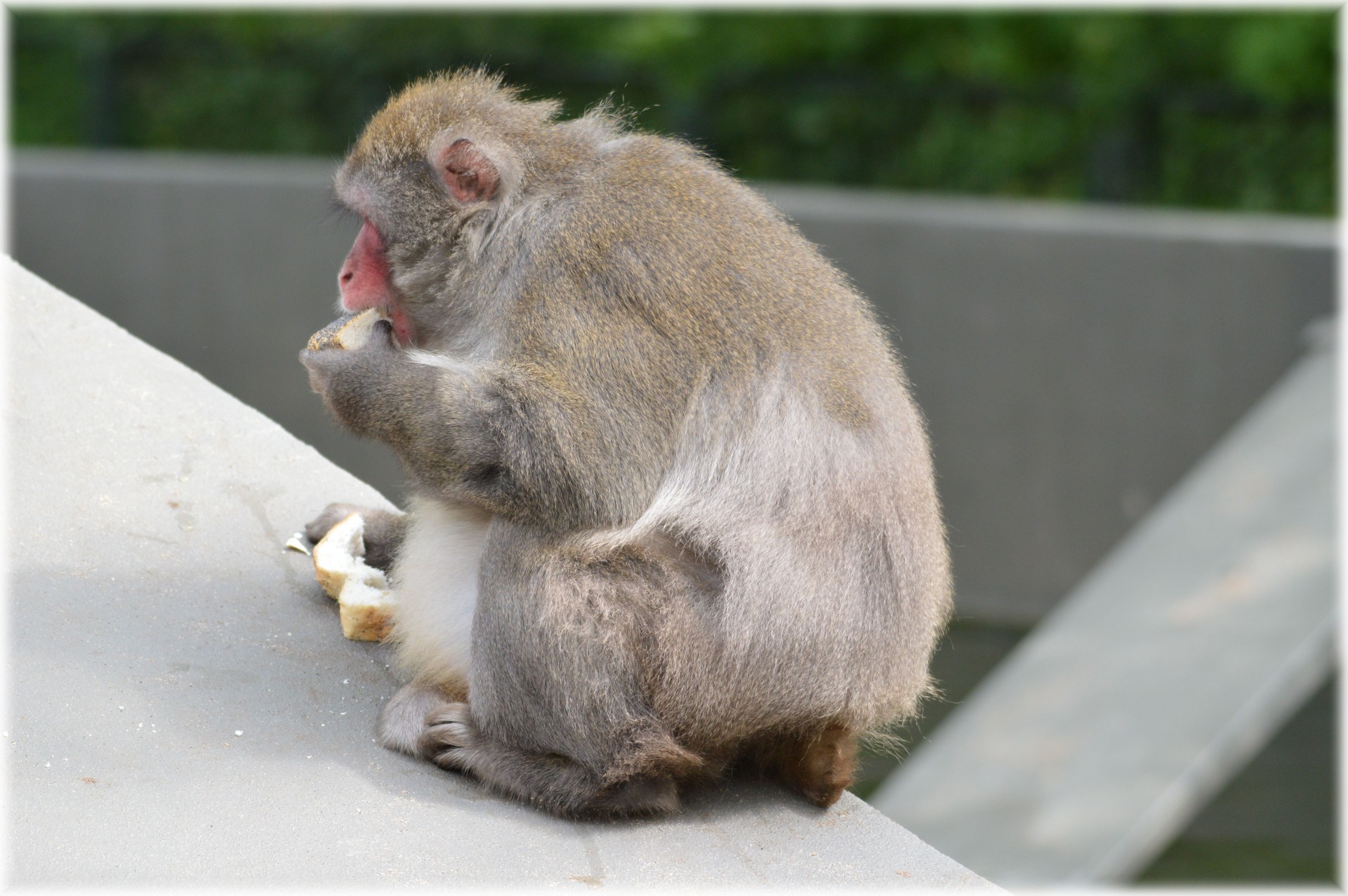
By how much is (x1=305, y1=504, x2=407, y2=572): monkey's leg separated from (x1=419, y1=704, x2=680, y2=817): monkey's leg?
85 cm

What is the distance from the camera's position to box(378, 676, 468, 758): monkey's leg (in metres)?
3.56

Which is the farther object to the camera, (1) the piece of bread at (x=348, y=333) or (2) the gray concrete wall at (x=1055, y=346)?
(2) the gray concrete wall at (x=1055, y=346)

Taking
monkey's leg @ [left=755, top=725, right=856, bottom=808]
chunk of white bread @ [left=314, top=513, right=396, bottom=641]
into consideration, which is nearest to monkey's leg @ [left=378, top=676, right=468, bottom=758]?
chunk of white bread @ [left=314, top=513, right=396, bottom=641]

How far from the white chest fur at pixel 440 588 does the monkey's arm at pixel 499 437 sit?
169 mm

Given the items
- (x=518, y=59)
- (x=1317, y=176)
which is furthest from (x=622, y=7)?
(x=1317, y=176)

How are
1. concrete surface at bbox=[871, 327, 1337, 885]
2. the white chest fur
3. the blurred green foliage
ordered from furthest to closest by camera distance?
the blurred green foliage, concrete surface at bbox=[871, 327, 1337, 885], the white chest fur

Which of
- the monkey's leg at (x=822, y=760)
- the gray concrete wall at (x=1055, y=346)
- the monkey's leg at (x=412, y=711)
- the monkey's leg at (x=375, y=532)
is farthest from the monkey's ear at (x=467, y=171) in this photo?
the gray concrete wall at (x=1055, y=346)

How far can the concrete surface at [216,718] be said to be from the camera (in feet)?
10.0

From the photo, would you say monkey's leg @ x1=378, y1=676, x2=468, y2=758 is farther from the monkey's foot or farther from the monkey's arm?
the monkey's arm

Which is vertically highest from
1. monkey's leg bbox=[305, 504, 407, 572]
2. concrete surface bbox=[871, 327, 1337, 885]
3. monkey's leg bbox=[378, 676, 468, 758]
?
monkey's leg bbox=[305, 504, 407, 572]

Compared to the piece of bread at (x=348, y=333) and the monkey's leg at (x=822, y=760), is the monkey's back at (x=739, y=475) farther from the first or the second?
the piece of bread at (x=348, y=333)

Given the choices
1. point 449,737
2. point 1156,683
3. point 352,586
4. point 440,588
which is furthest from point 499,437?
point 1156,683

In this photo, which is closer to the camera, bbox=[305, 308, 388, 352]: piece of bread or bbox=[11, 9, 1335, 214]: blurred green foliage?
bbox=[305, 308, 388, 352]: piece of bread

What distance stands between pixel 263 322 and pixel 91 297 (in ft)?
5.29
